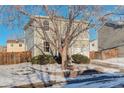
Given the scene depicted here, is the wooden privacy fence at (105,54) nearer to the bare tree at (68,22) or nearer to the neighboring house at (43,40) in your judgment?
the neighboring house at (43,40)

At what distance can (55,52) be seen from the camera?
6789 mm

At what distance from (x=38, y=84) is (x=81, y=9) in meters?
1.32

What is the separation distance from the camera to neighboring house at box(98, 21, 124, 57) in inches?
269

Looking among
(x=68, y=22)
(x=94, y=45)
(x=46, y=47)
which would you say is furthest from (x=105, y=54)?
(x=46, y=47)

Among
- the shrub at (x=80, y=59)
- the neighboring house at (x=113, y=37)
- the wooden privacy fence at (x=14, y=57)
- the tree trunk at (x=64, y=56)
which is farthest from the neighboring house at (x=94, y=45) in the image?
the wooden privacy fence at (x=14, y=57)

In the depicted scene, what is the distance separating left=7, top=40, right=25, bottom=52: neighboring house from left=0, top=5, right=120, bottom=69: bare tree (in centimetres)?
39

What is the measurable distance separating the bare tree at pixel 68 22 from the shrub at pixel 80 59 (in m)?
0.13

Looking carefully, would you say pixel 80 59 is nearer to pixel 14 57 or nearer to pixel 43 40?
pixel 43 40

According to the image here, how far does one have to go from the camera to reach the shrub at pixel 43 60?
659 centimetres

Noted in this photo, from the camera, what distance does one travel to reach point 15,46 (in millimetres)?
6625

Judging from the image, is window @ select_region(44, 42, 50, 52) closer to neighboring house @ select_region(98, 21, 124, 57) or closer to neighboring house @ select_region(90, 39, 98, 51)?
neighboring house @ select_region(90, 39, 98, 51)

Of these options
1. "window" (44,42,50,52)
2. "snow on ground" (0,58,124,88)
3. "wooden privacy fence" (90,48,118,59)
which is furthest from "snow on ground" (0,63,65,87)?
"wooden privacy fence" (90,48,118,59)

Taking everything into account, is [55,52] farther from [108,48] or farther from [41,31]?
[108,48]
